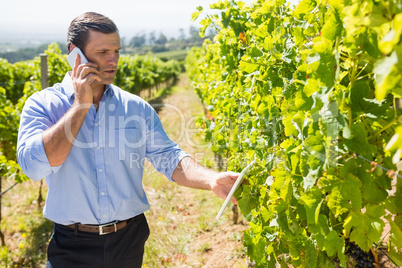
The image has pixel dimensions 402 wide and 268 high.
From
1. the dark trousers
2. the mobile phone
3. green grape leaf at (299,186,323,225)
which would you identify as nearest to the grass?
the dark trousers

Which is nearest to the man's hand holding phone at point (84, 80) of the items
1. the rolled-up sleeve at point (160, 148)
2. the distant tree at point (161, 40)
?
the rolled-up sleeve at point (160, 148)

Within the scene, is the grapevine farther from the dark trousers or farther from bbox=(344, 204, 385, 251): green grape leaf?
the dark trousers

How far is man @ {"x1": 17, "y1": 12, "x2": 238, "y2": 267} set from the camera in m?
2.18

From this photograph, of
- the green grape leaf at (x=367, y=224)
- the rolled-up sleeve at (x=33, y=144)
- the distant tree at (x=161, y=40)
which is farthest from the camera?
the distant tree at (x=161, y=40)

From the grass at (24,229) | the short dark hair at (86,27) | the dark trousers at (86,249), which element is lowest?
the grass at (24,229)

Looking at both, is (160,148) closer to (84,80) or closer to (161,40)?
(84,80)

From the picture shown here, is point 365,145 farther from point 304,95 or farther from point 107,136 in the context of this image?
point 107,136

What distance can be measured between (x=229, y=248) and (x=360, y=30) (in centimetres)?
363

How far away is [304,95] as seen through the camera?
3.95ft

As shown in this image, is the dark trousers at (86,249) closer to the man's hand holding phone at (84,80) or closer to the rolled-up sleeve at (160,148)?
the rolled-up sleeve at (160,148)

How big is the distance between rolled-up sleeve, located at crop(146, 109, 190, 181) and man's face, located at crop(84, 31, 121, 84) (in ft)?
1.34

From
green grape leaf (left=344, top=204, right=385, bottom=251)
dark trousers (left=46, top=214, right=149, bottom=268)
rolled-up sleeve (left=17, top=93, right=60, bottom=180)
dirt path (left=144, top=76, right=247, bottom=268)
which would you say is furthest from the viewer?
dirt path (left=144, top=76, right=247, bottom=268)

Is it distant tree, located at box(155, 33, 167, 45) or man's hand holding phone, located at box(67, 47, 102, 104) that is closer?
man's hand holding phone, located at box(67, 47, 102, 104)

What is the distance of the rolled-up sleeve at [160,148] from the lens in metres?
2.35
